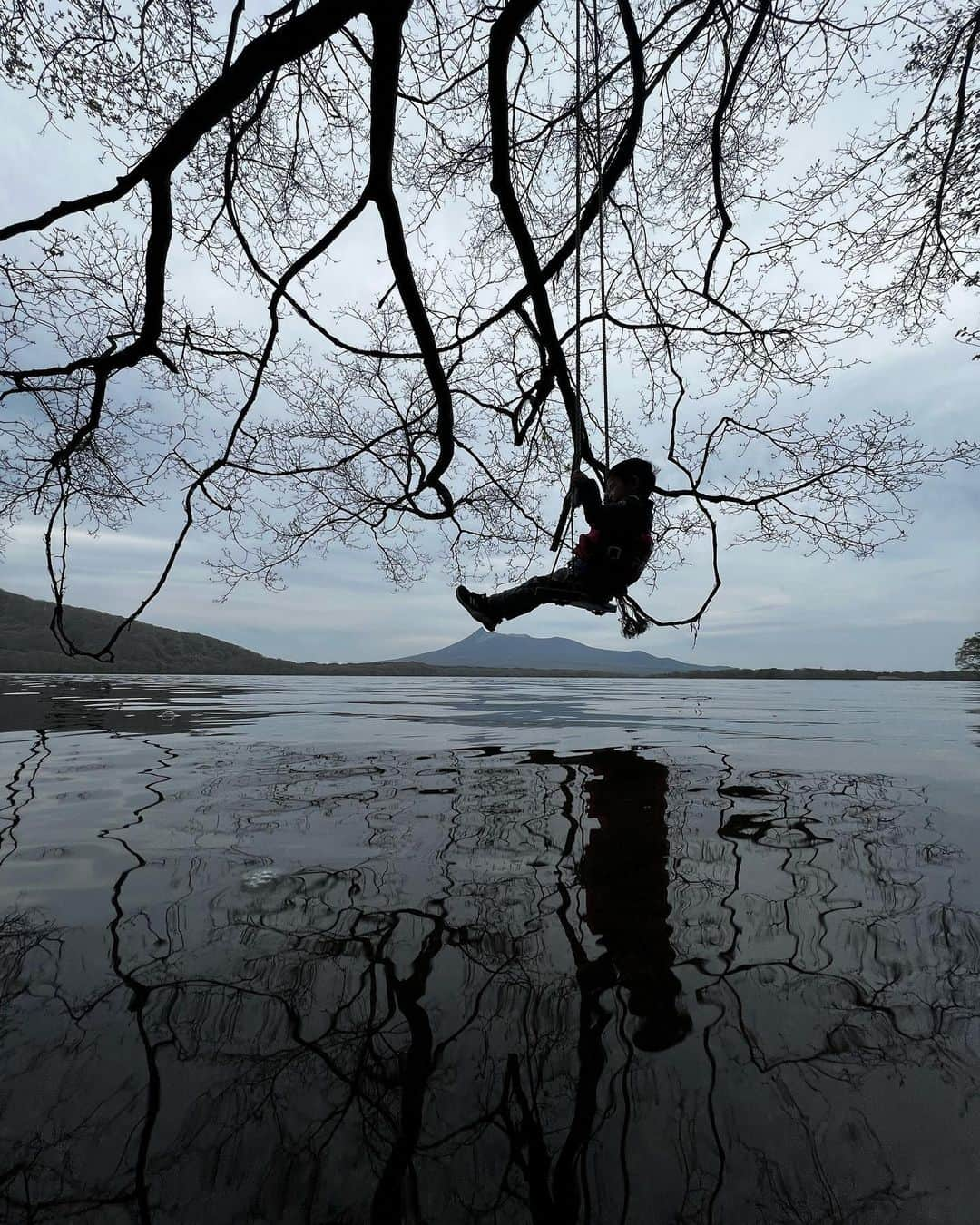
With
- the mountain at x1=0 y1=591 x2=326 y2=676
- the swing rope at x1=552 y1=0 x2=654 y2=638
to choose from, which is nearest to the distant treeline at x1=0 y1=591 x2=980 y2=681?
the mountain at x1=0 y1=591 x2=326 y2=676

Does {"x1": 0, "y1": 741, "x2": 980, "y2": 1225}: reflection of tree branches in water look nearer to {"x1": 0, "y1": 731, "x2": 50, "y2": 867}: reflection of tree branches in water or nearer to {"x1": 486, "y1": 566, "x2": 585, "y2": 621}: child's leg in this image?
{"x1": 0, "y1": 731, "x2": 50, "y2": 867}: reflection of tree branches in water

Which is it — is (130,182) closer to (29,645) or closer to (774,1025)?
(774,1025)

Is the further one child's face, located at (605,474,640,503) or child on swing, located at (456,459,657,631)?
child's face, located at (605,474,640,503)

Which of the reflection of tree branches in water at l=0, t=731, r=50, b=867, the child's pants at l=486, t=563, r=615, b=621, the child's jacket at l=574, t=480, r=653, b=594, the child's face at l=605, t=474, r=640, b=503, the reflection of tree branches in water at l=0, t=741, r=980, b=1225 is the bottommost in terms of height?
the reflection of tree branches in water at l=0, t=731, r=50, b=867

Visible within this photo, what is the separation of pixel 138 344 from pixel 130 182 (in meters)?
1.49

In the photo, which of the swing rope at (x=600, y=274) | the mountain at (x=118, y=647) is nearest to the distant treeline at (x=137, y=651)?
the mountain at (x=118, y=647)

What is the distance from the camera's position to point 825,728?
797 centimetres

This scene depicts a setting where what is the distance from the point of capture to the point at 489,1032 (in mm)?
1379

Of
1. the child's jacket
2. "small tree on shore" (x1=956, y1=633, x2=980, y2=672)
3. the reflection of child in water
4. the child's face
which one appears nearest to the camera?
the reflection of child in water

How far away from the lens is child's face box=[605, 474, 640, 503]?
4797mm

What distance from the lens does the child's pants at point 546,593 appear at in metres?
4.82

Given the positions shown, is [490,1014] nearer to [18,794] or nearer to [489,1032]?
[489,1032]

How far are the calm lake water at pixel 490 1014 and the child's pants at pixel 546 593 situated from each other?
1963 millimetres

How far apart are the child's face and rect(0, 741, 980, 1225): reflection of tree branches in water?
2934 mm
